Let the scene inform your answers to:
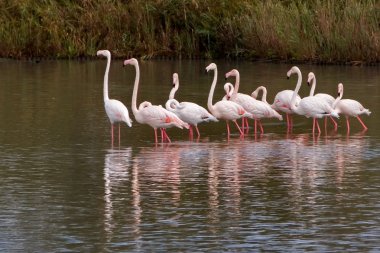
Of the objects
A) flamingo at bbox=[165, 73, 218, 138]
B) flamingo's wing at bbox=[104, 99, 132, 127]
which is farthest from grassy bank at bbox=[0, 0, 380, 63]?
flamingo's wing at bbox=[104, 99, 132, 127]

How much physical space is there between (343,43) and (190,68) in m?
3.91

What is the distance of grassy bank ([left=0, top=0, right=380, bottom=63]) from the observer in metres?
30.8

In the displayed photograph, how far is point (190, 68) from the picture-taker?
29.0m

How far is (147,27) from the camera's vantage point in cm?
3275

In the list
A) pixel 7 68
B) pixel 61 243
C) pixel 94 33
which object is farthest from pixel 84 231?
pixel 94 33

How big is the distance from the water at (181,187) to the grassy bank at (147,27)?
11.7 metres

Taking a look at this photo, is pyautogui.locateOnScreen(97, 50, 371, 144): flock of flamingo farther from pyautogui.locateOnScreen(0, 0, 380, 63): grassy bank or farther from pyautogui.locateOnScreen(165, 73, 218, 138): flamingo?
pyautogui.locateOnScreen(0, 0, 380, 63): grassy bank

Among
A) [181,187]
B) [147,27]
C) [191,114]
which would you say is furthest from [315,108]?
[147,27]

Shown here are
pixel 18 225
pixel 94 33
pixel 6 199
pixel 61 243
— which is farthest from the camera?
pixel 94 33

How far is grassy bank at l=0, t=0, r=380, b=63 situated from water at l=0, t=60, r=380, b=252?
11.7m

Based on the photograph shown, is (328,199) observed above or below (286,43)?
below

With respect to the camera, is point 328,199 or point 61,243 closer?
point 61,243

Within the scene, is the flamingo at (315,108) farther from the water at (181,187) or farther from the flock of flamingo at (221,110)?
the water at (181,187)

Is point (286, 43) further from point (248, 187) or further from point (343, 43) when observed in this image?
point (248, 187)
